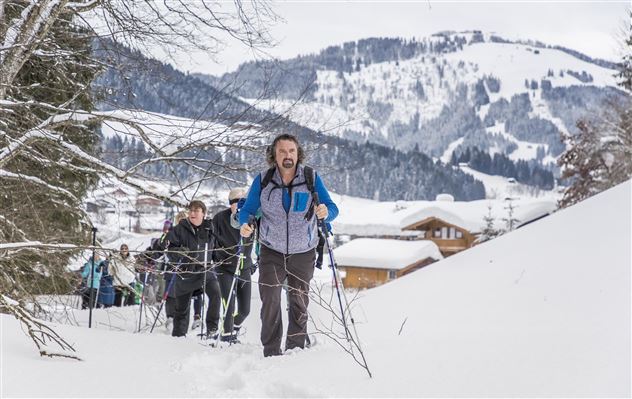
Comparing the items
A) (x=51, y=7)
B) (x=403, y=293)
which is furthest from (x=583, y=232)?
(x=51, y=7)

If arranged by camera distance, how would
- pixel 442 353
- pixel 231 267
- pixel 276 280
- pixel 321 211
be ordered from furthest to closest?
pixel 231 267 → pixel 276 280 → pixel 321 211 → pixel 442 353

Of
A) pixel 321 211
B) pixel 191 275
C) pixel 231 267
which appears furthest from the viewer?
pixel 191 275

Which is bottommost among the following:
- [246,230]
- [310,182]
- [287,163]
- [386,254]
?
[386,254]

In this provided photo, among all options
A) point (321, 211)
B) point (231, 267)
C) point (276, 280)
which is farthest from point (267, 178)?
point (231, 267)

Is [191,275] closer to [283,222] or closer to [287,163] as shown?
[283,222]

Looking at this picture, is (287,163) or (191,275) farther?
(191,275)

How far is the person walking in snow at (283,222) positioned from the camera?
4.67m

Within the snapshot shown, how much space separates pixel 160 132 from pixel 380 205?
69.9 meters

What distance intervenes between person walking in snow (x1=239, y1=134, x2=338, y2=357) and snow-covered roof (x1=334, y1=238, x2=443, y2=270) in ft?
135

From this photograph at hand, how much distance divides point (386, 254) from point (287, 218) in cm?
4307

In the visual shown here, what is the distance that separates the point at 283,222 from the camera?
4.70 meters

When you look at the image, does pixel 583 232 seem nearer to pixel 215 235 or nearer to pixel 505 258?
pixel 505 258

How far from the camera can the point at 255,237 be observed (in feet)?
16.0

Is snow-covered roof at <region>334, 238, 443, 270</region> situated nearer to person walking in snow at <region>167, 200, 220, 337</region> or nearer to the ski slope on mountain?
person walking in snow at <region>167, 200, 220, 337</region>
